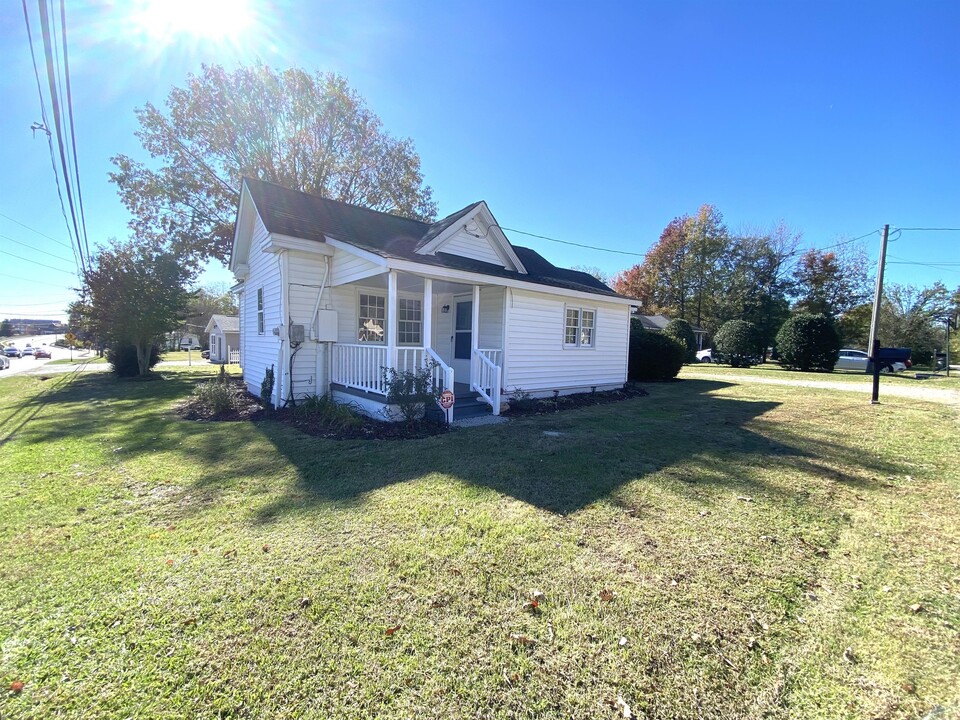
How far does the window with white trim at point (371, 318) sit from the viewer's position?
375 inches

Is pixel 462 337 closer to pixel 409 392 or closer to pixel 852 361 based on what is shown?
pixel 409 392

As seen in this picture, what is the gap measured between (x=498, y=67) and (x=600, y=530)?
1288cm

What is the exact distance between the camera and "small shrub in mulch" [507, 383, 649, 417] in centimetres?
905

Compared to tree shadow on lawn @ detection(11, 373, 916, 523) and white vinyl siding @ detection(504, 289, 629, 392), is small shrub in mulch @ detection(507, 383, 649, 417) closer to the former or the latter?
white vinyl siding @ detection(504, 289, 629, 392)

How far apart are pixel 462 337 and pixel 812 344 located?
20316mm

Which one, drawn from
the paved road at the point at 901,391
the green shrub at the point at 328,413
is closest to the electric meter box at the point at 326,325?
the green shrub at the point at 328,413

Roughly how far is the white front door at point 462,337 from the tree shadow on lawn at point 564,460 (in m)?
2.90

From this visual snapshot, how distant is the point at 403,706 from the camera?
1772mm

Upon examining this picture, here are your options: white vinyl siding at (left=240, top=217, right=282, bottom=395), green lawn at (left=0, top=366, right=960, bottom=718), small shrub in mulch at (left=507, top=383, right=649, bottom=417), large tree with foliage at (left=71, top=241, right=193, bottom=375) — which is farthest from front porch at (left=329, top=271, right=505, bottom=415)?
Result: large tree with foliage at (left=71, top=241, right=193, bottom=375)

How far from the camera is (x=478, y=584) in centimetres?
265

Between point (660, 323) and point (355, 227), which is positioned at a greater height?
point (355, 227)

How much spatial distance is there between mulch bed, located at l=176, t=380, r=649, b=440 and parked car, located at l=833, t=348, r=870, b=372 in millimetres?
17822

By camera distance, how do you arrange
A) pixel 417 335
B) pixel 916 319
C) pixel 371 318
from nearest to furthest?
1. pixel 371 318
2. pixel 417 335
3. pixel 916 319

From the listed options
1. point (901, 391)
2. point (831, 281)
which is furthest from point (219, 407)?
point (831, 281)
